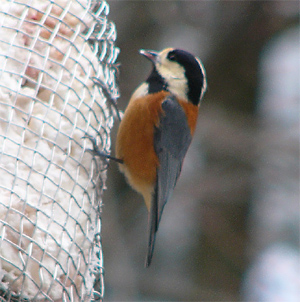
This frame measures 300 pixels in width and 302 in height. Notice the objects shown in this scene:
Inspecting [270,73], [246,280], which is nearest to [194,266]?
[246,280]

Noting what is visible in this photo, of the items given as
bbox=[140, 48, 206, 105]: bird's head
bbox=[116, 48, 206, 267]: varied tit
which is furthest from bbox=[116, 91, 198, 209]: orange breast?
bbox=[140, 48, 206, 105]: bird's head

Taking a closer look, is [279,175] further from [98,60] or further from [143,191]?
[98,60]

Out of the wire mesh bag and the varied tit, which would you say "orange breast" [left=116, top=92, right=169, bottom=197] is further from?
the wire mesh bag

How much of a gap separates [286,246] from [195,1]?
2.51 metres

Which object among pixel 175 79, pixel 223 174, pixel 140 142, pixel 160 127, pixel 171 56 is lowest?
pixel 140 142

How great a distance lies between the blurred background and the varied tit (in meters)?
1.53

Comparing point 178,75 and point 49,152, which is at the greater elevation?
point 178,75

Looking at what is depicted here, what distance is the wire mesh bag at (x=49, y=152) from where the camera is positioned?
1.65 m

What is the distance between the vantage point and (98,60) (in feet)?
7.32

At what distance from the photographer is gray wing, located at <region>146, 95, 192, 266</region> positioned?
2.55 m

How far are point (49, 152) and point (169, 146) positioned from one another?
1.00 m

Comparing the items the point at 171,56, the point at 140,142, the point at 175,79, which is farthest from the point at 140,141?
the point at 171,56

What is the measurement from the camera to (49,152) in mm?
1781

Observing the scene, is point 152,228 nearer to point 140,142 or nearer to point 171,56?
point 140,142
